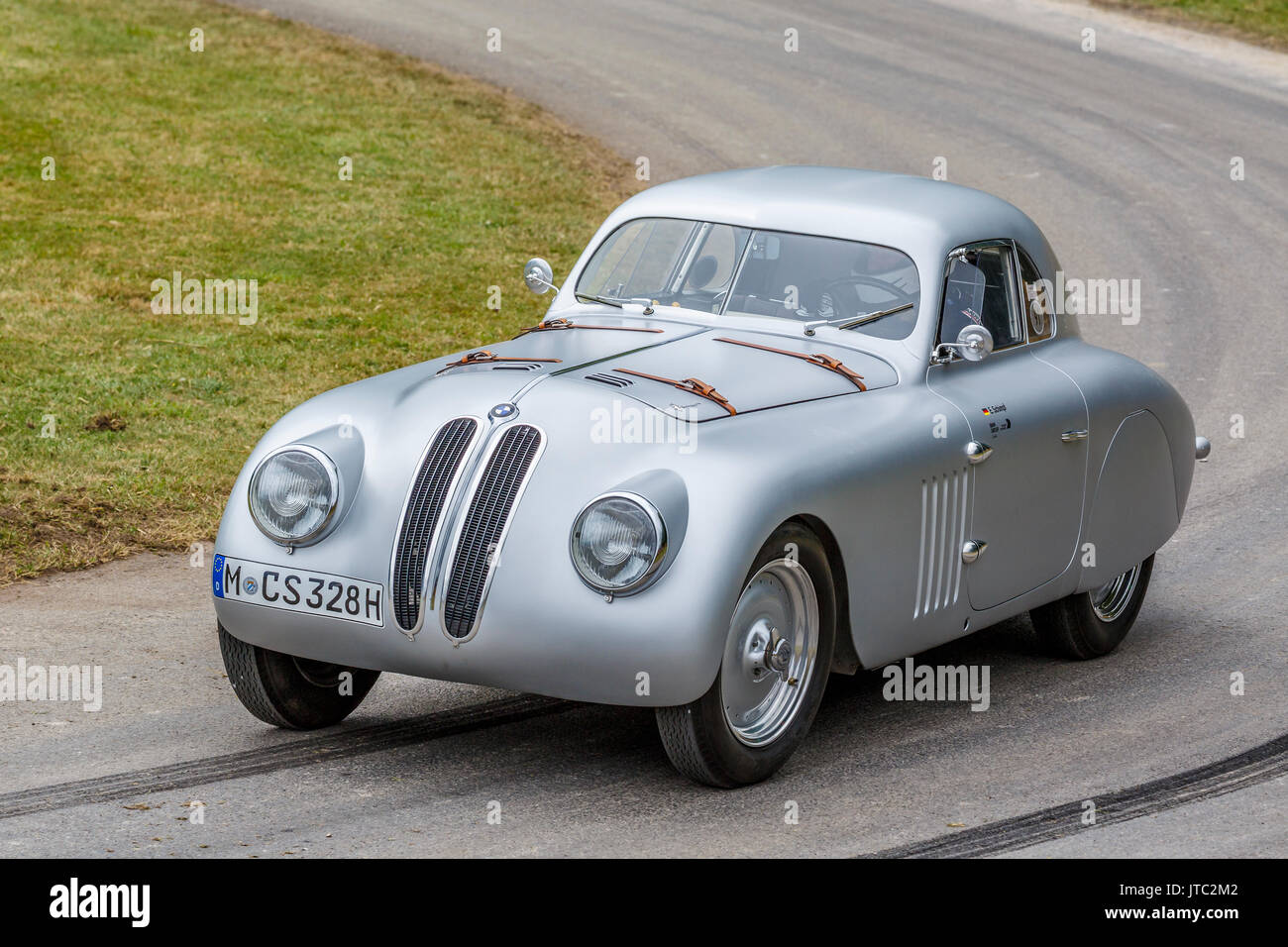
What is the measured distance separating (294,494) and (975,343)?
2643mm

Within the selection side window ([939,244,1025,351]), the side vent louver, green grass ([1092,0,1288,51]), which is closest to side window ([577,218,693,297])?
side window ([939,244,1025,351])

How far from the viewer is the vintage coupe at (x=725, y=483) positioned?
5.56 metres

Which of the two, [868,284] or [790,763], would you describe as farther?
[868,284]

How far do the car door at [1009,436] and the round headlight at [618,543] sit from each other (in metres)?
1.65

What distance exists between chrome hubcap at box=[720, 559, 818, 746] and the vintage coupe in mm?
11

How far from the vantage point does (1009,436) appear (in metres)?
6.79

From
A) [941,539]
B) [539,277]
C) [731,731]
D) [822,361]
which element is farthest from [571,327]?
[731,731]

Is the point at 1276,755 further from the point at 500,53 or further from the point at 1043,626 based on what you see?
the point at 500,53

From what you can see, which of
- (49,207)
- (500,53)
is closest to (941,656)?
(49,207)

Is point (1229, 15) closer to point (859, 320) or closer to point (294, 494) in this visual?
point (859, 320)

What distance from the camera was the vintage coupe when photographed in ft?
18.2

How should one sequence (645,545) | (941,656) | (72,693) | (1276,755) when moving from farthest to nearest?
(941,656), (72,693), (1276,755), (645,545)

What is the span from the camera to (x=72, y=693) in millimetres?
6859
